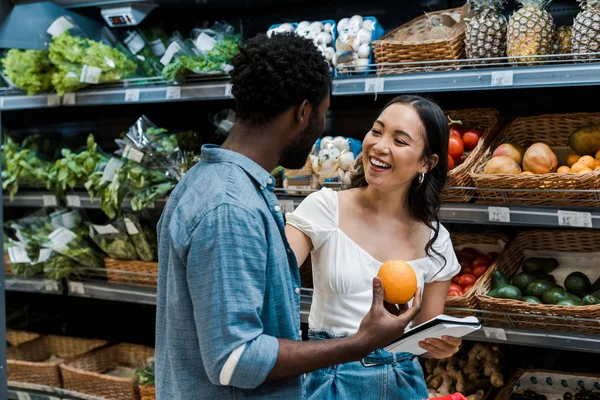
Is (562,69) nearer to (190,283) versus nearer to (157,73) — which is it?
(190,283)

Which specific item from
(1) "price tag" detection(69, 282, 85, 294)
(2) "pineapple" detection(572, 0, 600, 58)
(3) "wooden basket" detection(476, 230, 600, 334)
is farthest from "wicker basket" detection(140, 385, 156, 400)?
(2) "pineapple" detection(572, 0, 600, 58)

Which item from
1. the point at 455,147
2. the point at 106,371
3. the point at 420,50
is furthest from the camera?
the point at 106,371

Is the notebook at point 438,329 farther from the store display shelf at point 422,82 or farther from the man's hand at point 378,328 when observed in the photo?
the store display shelf at point 422,82

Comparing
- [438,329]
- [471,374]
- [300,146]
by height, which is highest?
[300,146]

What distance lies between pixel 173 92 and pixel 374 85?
0.96 metres

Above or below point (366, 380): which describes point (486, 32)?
above

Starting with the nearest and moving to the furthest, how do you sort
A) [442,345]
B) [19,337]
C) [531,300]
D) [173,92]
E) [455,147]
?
[442,345] < [531,300] < [455,147] < [173,92] < [19,337]

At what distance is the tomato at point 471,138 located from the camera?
9.03 ft

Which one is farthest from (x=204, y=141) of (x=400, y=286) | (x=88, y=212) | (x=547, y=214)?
(x=400, y=286)

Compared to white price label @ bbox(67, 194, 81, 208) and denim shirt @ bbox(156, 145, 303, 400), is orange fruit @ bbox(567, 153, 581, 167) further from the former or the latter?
white price label @ bbox(67, 194, 81, 208)

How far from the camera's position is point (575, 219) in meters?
2.34

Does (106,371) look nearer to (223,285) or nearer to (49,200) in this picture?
(49,200)

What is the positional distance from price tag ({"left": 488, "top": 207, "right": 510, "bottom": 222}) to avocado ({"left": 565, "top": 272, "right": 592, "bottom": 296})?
16.3 inches

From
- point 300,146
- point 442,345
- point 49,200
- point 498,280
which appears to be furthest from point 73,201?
point 300,146
